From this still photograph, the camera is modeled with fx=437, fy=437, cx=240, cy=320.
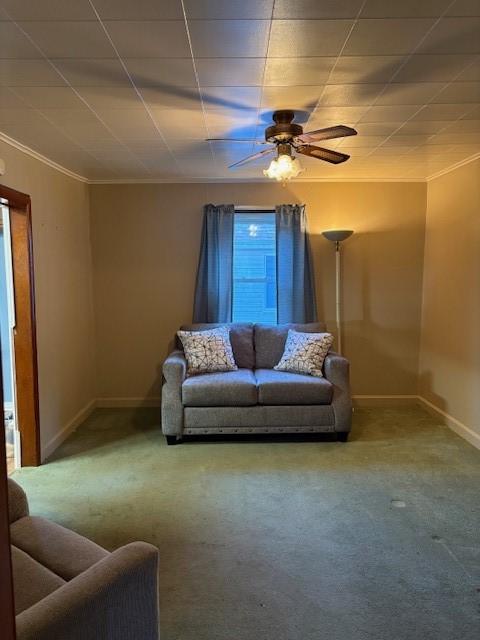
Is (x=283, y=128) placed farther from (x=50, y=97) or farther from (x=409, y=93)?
(x=50, y=97)

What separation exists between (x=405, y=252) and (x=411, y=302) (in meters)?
0.55

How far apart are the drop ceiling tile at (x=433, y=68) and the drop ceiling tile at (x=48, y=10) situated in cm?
142

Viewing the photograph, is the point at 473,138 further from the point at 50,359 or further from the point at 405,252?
the point at 50,359

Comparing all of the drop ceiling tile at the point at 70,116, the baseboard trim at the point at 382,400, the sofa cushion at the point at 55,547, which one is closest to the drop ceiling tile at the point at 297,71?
the drop ceiling tile at the point at 70,116

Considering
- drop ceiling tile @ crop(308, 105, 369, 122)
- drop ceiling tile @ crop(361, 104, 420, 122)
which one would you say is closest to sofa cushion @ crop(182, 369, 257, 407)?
drop ceiling tile @ crop(308, 105, 369, 122)

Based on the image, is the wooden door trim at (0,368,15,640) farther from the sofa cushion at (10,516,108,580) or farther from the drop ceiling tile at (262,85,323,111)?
the drop ceiling tile at (262,85,323,111)

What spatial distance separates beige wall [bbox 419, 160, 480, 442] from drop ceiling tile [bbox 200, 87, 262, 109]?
2.26 m

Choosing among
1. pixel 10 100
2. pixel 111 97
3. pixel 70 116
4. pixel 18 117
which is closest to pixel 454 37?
pixel 111 97

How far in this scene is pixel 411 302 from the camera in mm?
4801

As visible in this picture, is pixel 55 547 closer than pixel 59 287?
Yes

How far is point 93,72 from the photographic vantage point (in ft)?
6.91

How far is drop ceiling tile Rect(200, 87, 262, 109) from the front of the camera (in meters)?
2.32

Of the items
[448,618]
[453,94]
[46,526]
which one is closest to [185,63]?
[453,94]

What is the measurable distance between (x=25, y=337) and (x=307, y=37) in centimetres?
275
